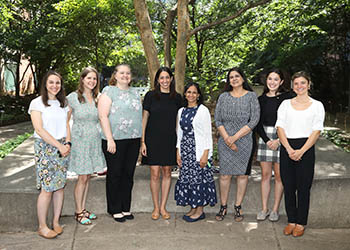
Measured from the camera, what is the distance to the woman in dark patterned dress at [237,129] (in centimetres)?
428

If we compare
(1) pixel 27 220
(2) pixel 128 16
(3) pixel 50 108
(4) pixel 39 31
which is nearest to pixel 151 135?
(3) pixel 50 108

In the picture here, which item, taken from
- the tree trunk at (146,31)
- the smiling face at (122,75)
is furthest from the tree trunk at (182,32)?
the smiling face at (122,75)

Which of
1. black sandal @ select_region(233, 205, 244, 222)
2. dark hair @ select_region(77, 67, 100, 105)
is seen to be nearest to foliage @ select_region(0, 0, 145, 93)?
dark hair @ select_region(77, 67, 100, 105)

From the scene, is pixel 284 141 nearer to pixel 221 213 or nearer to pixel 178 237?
pixel 221 213

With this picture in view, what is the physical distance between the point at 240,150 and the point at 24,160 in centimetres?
343

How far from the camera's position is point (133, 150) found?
14.4 feet

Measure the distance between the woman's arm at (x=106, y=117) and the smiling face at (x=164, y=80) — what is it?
2.16 ft

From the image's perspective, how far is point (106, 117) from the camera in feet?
13.6

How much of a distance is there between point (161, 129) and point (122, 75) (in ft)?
2.65

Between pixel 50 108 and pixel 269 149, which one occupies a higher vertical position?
pixel 50 108

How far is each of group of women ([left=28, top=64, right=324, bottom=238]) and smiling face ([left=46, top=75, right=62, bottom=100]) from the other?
0.04ft

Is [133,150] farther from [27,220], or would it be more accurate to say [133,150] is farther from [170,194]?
[27,220]

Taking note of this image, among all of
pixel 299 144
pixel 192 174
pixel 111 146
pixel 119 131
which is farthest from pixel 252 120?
pixel 111 146

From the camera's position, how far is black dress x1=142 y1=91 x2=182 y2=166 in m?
4.37
